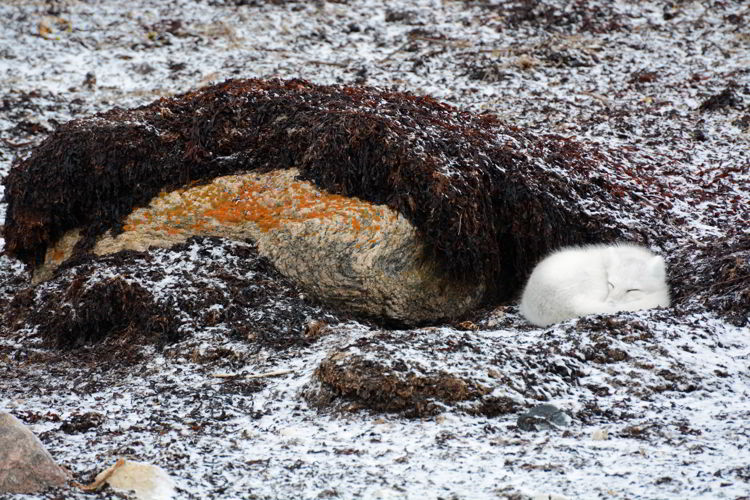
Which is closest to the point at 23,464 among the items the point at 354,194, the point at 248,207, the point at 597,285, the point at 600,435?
the point at 600,435

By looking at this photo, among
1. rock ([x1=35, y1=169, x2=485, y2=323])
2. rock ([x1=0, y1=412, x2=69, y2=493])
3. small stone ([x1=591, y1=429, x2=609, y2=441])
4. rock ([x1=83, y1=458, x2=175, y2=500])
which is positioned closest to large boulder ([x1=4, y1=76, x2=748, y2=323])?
rock ([x1=35, y1=169, x2=485, y2=323])

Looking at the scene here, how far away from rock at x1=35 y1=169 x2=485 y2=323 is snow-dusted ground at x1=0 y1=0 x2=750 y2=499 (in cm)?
58

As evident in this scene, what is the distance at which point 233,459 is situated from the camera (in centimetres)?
365

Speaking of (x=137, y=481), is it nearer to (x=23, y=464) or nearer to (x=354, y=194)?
(x=23, y=464)

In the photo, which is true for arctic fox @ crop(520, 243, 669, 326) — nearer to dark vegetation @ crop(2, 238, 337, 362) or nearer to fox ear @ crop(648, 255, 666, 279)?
fox ear @ crop(648, 255, 666, 279)

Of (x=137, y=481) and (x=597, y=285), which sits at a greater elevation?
(x=597, y=285)

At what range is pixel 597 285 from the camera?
17.1ft

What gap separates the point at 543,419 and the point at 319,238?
2.59 metres

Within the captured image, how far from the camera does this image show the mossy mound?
591 cm

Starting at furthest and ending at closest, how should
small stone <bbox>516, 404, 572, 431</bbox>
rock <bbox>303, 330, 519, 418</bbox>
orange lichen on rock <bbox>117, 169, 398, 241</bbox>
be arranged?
orange lichen on rock <bbox>117, 169, 398, 241</bbox> < rock <bbox>303, 330, 519, 418</bbox> < small stone <bbox>516, 404, 572, 431</bbox>

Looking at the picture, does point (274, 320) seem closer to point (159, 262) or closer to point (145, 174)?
point (159, 262)

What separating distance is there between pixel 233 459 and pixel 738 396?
107 inches

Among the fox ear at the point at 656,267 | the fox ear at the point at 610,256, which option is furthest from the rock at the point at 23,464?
the fox ear at the point at 656,267

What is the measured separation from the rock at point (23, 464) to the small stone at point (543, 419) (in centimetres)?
228
